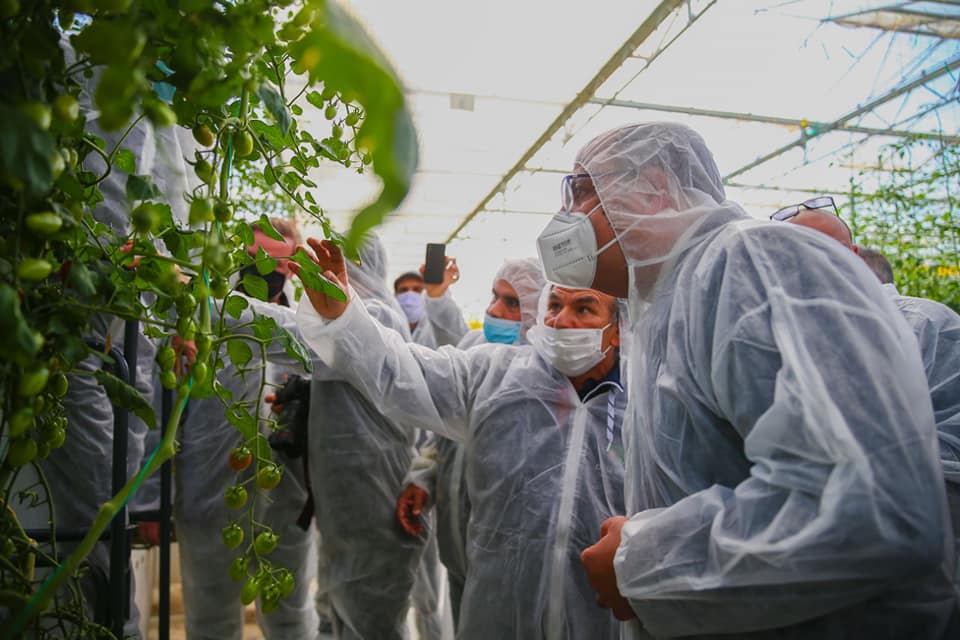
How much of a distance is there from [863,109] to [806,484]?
4.09m

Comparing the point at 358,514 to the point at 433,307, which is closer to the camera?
the point at 358,514

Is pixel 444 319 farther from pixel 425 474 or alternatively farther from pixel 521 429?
pixel 521 429

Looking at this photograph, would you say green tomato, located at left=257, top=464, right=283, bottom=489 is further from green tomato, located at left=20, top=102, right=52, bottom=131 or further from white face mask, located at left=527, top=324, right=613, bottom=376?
white face mask, located at left=527, top=324, right=613, bottom=376

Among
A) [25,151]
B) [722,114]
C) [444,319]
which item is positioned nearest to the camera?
[25,151]

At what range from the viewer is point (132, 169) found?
2.01 ft

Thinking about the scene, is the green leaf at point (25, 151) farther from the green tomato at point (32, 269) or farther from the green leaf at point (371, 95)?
the green leaf at point (371, 95)

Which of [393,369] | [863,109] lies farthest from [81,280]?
[863,109]

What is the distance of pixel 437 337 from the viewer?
4152 mm

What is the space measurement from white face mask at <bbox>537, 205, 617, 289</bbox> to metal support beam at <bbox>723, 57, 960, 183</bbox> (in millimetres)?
2040

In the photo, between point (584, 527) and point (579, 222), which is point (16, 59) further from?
point (584, 527)

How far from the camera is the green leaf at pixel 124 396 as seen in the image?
54 centimetres

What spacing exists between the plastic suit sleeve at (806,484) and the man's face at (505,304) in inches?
77.5

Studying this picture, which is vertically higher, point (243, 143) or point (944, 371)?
point (243, 143)

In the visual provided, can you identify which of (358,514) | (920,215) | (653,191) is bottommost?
(358,514)
